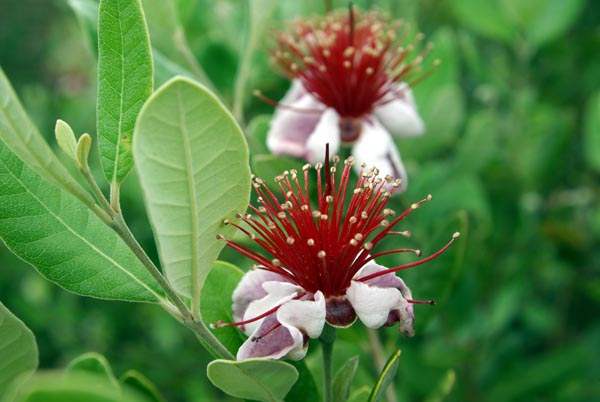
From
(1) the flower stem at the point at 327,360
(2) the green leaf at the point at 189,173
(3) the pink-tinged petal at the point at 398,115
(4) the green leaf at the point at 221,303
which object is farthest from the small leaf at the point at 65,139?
(3) the pink-tinged petal at the point at 398,115

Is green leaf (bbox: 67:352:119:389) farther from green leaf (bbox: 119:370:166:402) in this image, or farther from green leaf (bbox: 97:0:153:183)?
green leaf (bbox: 97:0:153:183)

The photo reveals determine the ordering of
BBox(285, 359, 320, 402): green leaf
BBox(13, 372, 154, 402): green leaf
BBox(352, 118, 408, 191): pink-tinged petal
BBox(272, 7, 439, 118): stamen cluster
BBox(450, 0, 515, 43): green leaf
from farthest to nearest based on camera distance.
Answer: BBox(450, 0, 515, 43): green leaf, BBox(272, 7, 439, 118): stamen cluster, BBox(352, 118, 408, 191): pink-tinged petal, BBox(285, 359, 320, 402): green leaf, BBox(13, 372, 154, 402): green leaf

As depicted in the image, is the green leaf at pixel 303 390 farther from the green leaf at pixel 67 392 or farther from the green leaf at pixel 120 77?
the green leaf at pixel 67 392

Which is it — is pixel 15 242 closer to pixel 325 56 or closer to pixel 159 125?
pixel 159 125

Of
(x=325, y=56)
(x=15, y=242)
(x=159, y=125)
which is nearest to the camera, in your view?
(x=159, y=125)

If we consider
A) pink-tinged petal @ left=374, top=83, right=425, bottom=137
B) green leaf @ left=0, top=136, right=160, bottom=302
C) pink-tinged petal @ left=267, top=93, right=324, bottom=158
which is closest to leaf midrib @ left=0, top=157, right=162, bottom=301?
green leaf @ left=0, top=136, right=160, bottom=302

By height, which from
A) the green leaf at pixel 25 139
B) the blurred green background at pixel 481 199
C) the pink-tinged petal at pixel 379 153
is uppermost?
the green leaf at pixel 25 139

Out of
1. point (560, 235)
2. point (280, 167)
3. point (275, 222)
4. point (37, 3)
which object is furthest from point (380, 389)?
point (37, 3)
